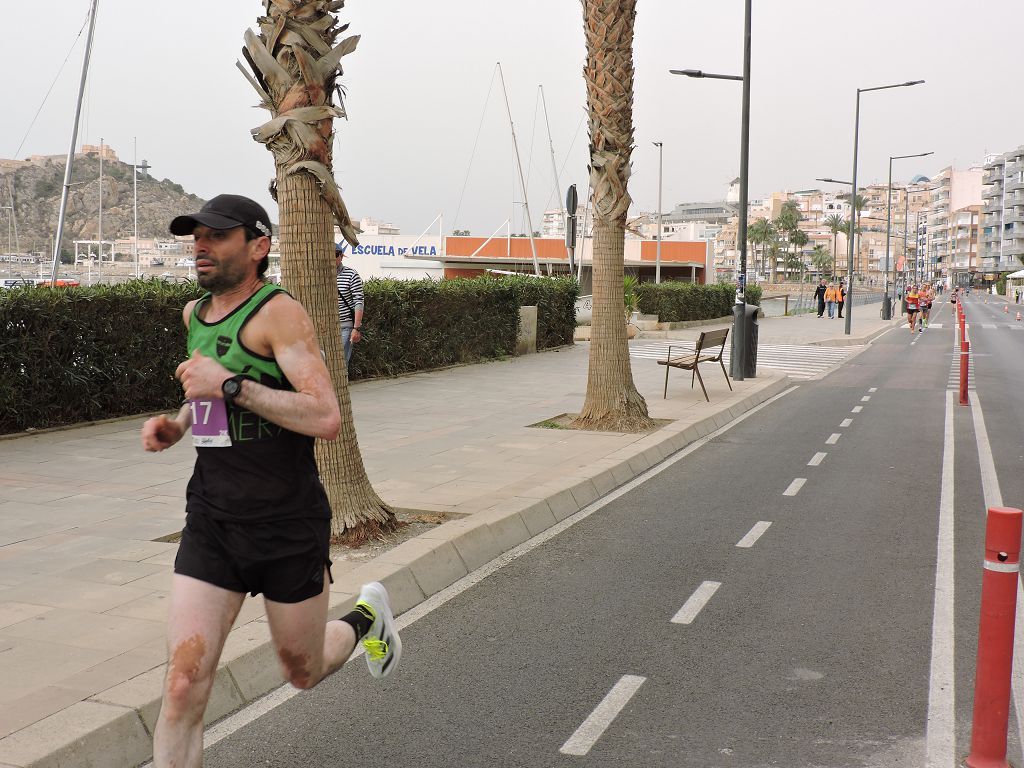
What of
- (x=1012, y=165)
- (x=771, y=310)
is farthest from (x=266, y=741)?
(x=1012, y=165)

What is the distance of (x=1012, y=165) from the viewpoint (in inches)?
6363

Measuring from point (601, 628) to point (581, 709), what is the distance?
1.13 m

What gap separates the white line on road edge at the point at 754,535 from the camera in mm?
7566

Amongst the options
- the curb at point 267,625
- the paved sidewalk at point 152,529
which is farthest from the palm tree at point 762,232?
the curb at point 267,625

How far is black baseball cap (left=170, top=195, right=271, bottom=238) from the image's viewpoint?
330cm

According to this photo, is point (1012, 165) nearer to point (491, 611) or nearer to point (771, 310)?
point (771, 310)

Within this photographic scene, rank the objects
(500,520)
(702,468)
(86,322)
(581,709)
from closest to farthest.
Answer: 1. (581,709)
2. (500,520)
3. (702,468)
4. (86,322)

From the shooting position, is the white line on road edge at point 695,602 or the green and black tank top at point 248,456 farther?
the white line on road edge at point 695,602

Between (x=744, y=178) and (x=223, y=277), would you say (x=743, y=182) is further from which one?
(x=223, y=277)

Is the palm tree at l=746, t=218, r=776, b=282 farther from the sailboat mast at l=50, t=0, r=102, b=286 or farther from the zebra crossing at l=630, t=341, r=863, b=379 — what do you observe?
the sailboat mast at l=50, t=0, r=102, b=286

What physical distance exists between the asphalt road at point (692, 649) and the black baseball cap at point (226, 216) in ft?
6.49

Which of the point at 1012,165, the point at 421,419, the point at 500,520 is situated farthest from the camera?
the point at 1012,165

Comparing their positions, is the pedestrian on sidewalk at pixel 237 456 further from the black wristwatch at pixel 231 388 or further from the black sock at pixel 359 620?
the black sock at pixel 359 620

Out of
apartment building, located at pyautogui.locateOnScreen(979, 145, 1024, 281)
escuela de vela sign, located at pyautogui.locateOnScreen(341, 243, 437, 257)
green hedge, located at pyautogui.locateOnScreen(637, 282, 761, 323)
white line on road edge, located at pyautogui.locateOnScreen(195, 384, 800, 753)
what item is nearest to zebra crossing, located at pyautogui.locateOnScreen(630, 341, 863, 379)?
green hedge, located at pyautogui.locateOnScreen(637, 282, 761, 323)
